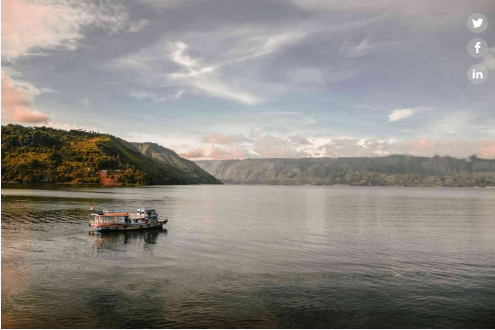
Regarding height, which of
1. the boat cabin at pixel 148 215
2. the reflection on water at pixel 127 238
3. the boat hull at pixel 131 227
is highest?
the boat cabin at pixel 148 215

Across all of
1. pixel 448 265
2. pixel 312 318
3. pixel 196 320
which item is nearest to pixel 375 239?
pixel 448 265

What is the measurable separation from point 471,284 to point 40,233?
99284 mm

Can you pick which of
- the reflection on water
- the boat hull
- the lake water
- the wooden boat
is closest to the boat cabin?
the wooden boat

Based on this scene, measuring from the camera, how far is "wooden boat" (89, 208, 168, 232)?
10525 centimetres

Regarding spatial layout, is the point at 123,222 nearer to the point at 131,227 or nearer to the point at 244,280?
the point at 131,227

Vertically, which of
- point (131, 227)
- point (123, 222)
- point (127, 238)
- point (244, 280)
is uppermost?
point (123, 222)

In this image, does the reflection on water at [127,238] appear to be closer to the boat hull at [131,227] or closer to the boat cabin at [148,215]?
the boat hull at [131,227]

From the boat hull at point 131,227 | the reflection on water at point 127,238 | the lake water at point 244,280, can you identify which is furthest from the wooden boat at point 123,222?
the lake water at point 244,280

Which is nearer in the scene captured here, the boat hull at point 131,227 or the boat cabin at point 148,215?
the boat hull at point 131,227

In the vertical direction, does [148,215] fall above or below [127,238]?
above

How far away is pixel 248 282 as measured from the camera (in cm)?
5550

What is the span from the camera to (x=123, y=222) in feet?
362

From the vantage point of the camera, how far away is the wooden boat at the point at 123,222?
10525 cm

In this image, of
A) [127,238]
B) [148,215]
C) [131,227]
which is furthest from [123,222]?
[127,238]
